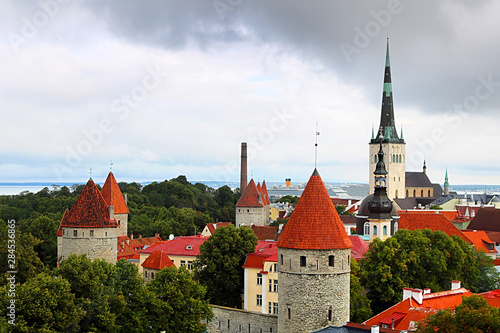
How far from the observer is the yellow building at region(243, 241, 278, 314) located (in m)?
42.9

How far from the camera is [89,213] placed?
1833 inches

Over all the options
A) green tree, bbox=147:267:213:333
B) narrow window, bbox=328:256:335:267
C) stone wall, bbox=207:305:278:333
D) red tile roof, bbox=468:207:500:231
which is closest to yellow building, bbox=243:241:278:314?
stone wall, bbox=207:305:278:333

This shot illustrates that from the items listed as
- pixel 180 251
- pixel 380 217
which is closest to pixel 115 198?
pixel 180 251

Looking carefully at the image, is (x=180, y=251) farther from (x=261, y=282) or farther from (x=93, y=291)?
(x=93, y=291)

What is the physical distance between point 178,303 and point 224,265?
877 cm

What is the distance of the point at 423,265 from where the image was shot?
42.9 metres

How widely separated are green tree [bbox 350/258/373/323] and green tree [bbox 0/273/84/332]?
15.1 metres

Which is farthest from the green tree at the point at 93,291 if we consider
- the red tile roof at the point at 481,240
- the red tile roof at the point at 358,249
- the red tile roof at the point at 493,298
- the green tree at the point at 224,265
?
the red tile roof at the point at 481,240

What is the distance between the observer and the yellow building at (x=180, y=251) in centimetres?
5275

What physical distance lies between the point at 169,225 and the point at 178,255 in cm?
2973

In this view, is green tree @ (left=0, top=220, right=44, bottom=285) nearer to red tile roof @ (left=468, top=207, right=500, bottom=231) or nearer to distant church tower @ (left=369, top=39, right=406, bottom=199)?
red tile roof @ (left=468, top=207, right=500, bottom=231)

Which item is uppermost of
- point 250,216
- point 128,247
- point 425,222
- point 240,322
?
point 425,222

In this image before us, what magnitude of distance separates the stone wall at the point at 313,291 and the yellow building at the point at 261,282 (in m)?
13.9

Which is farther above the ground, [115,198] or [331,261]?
[115,198]
